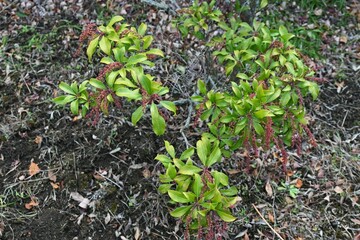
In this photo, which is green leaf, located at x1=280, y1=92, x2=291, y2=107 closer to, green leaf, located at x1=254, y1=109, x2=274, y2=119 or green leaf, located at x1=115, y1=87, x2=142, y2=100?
green leaf, located at x1=254, y1=109, x2=274, y2=119

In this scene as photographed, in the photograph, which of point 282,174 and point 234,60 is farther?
point 282,174

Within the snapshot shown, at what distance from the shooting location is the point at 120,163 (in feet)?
9.12

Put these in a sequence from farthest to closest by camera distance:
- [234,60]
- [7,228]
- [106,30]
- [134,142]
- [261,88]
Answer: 1. [134,142]
2. [7,228]
3. [234,60]
4. [106,30]
5. [261,88]

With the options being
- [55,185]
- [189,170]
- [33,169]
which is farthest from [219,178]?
[33,169]

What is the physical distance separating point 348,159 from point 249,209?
0.86 m

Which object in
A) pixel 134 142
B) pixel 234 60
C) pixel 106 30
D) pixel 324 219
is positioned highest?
pixel 106 30

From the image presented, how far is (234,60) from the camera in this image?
7.06 feet

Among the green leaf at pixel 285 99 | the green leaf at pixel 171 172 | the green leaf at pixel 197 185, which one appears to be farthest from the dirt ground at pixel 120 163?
the green leaf at pixel 285 99

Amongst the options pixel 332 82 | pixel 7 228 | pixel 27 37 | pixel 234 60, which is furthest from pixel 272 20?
pixel 7 228

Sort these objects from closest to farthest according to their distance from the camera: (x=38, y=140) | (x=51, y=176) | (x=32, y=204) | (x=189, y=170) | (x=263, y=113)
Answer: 1. (x=263, y=113)
2. (x=189, y=170)
3. (x=32, y=204)
4. (x=51, y=176)
5. (x=38, y=140)

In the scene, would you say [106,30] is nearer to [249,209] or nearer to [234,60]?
[234,60]

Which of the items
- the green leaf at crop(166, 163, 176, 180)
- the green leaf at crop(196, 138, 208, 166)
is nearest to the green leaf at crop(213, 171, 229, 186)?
the green leaf at crop(196, 138, 208, 166)

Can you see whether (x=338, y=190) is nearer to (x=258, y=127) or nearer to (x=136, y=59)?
(x=258, y=127)

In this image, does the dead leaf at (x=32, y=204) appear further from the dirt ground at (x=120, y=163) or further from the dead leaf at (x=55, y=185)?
the dead leaf at (x=55, y=185)
